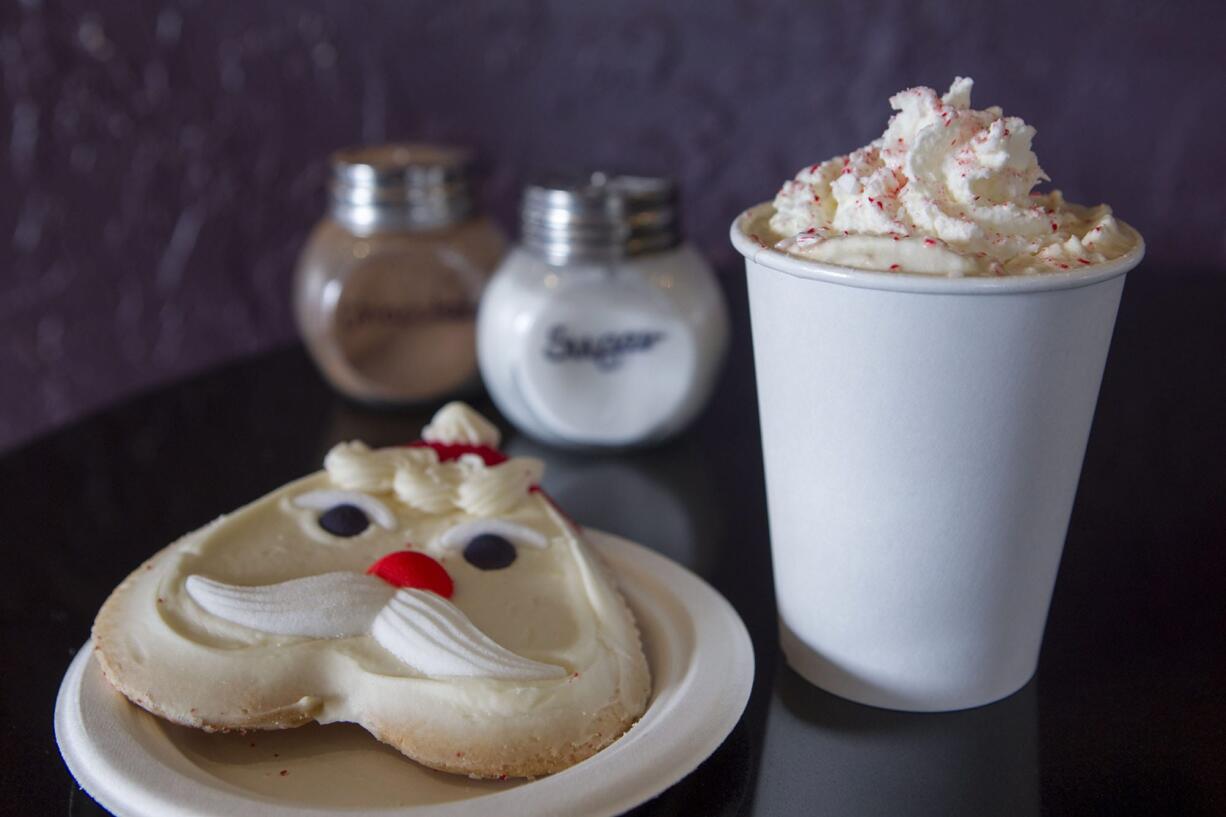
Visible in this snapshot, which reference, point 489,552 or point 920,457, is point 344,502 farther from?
point 920,457

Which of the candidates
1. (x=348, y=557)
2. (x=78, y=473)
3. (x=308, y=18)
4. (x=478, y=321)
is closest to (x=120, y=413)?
(x=78, y=473)

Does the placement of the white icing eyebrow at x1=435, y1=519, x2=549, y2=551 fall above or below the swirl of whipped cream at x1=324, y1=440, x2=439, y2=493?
below

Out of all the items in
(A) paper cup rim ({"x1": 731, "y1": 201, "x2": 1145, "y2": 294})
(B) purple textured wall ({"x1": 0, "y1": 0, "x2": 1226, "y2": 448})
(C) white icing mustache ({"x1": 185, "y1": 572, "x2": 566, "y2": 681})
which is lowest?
(B) purple textured wall ({"x1": 0, "y1": 0, "x2": 1226, "y2": 448})

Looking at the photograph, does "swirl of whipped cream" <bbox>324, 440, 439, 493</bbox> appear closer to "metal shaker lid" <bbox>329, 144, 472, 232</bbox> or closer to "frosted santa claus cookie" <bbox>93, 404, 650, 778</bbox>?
"frosted santa claus cookie" <bbox>93, 404, 650, 778</bbox>

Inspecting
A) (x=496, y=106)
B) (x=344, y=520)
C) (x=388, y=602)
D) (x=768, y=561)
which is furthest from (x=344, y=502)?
(x=496, y=106)

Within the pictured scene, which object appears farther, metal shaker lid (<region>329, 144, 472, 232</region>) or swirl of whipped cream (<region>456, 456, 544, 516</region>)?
metal shaker lid (<region>329, 144, 472, 232</region>)

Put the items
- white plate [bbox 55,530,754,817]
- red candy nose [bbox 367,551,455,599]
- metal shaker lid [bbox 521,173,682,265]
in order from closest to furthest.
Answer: white plate [bbox 55,530,754,817] < red candy nose [bbox 367,551,455,599] < metal shaker lid [bbox 521,173,682,265]

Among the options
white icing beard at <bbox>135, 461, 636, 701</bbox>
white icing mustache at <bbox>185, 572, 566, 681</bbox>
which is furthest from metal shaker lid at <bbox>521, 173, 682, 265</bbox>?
white icing mustache at <bbox>185, 572, 566, 681</bbox>

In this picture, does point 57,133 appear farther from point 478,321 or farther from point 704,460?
point 704,460
